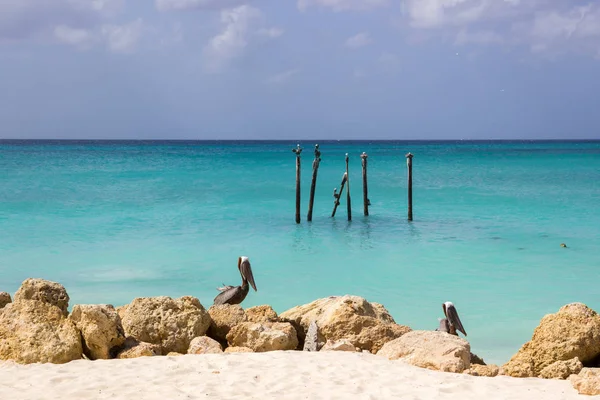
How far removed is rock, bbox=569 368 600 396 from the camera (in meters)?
6.17

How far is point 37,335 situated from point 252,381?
2261 millimetres

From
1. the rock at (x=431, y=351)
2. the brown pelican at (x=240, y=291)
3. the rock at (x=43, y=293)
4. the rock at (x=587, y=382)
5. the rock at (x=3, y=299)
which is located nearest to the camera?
the rock at (x=587, y=382)

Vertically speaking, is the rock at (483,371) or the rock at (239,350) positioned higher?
the rock at (239,350)

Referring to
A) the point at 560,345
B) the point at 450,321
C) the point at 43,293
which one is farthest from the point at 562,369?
the point at 43,293

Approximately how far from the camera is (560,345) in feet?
23.5

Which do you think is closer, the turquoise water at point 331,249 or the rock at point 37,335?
the rock at point 37,335

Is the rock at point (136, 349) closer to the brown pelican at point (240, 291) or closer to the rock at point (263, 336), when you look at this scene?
the rock at point (263, 336)

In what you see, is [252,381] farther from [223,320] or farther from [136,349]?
[223,320]

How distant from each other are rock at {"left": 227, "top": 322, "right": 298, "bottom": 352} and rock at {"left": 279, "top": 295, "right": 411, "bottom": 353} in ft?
1.29

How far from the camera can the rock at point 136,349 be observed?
737cm

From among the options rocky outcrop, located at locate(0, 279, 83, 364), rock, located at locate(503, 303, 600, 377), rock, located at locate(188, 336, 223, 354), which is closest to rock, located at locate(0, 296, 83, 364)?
rocky outcrop, located at locate(0, 279, 83, 364)

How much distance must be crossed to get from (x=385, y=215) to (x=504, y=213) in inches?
167

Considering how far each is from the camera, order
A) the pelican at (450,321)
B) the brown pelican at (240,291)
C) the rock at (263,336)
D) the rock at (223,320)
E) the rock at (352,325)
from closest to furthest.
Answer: the rock at (263,336), the rock at (352,325), the rock at (223,320), the pelican at (450,321), the brown pelican at (240,291)

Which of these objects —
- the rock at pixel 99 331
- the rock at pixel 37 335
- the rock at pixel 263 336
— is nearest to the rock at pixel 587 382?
the rock at pixel 263 336
